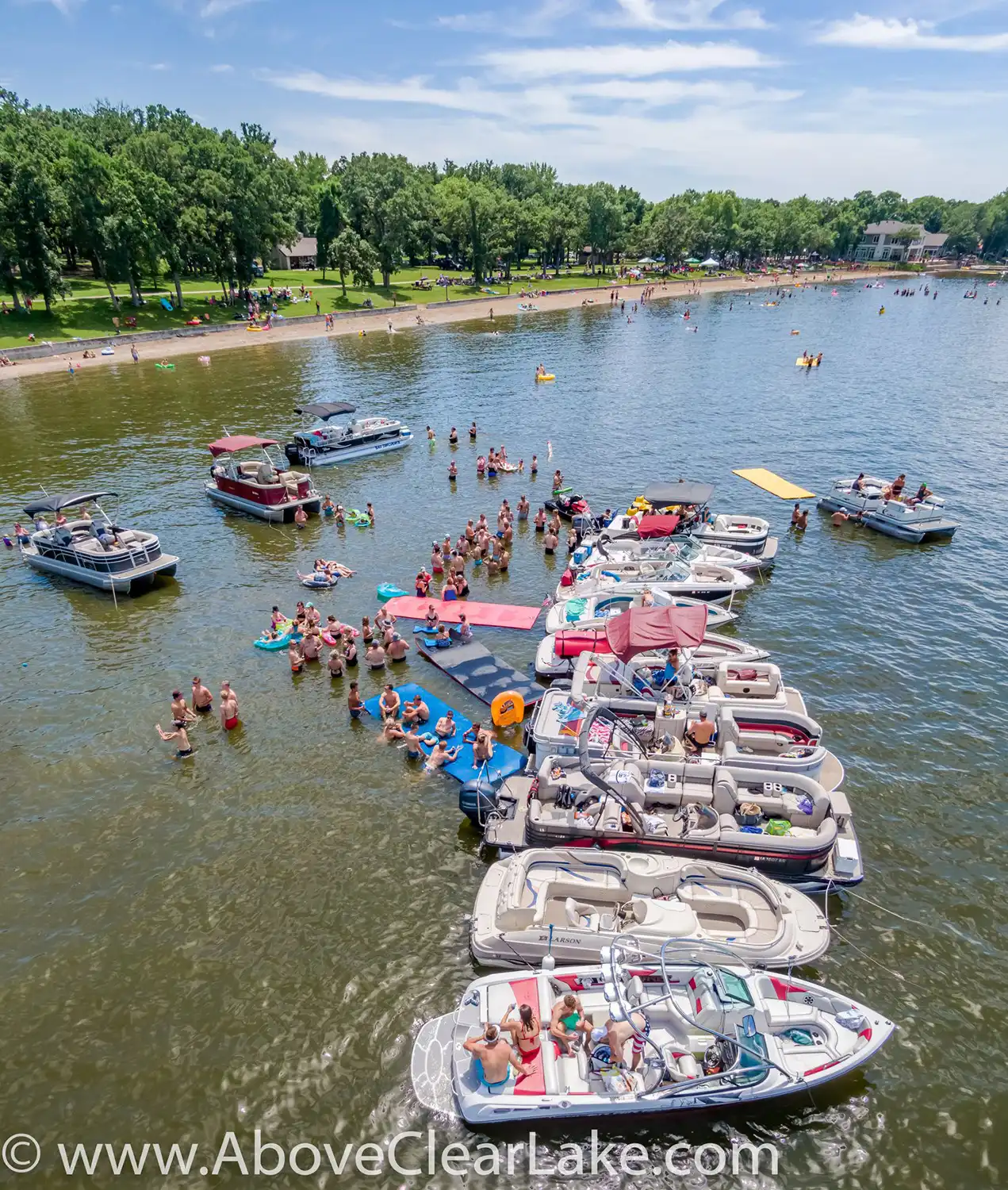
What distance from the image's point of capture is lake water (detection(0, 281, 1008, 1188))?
12875mm

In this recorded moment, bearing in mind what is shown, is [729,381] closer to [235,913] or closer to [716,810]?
[716,810]

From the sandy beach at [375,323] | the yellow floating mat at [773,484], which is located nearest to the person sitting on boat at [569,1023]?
the yellow floating mat at [773,484]

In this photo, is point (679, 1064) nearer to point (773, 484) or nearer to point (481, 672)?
point (481, 672)

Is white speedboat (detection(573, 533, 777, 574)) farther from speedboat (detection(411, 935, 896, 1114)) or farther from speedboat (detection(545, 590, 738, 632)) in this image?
speedboat (detection(411, 935, 896, 1114))

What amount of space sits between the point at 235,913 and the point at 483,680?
1105cm

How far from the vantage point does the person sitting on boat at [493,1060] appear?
1197 cm

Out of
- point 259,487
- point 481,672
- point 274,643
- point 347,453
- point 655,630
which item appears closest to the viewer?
point 655,630

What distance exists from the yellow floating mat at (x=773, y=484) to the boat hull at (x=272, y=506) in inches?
Answer: 1073

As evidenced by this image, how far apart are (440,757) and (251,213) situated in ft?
301

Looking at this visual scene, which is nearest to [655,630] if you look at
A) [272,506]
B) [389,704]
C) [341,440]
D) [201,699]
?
[389,704]

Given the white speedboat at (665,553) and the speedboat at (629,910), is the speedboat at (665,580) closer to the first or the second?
the white speedboat at (665,553)

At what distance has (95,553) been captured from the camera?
31234 mm

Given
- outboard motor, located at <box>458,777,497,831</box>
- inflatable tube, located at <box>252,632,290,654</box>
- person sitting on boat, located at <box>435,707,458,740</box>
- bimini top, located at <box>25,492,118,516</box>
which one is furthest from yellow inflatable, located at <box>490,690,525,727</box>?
bimini top, located at <box>25,492,118,516</box>

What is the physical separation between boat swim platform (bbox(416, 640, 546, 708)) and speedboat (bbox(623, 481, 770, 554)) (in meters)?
12.1
